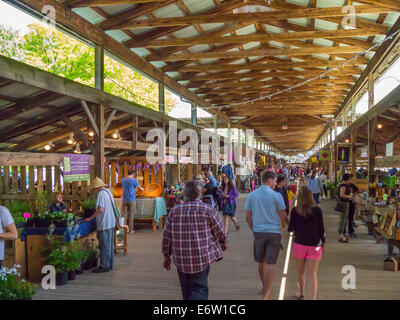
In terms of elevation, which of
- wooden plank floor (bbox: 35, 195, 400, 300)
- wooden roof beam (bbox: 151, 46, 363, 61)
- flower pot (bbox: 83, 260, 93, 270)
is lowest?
wooden plank floor (bbox: 35, 195, 400, 300)

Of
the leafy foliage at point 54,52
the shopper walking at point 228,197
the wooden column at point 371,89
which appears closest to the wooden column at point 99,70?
the shopper walking at point 228,197

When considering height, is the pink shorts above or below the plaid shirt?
below

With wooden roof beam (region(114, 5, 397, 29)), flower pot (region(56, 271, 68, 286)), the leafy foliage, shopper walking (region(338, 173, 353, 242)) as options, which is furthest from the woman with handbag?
the leafy foliage

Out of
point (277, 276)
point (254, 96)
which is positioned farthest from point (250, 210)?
point (254, 96)

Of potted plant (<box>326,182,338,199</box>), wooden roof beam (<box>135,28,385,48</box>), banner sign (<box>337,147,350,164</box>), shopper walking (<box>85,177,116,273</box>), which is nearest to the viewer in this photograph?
shopper walking (<box>85,177,116,273</box>)

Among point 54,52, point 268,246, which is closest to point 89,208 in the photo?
point 268,246

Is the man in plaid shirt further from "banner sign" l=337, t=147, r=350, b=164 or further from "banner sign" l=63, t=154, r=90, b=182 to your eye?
"banner sign" l=337, t=147, r=350, b=164

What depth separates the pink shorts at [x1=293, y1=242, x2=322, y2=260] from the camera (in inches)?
148

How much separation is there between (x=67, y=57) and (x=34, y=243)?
654 inches

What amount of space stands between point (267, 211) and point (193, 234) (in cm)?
119

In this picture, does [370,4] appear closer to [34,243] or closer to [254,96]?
[34,243]

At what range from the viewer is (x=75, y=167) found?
660cm

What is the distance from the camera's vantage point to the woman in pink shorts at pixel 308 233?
148 inches

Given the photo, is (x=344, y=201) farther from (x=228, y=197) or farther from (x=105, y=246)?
(x=105, y=246)
